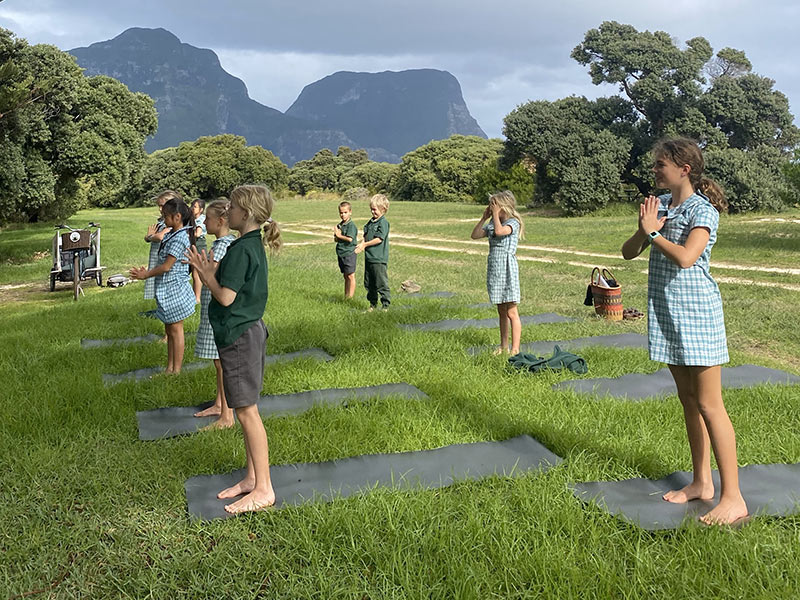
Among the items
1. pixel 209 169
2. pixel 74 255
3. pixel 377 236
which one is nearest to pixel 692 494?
pixel 377 236

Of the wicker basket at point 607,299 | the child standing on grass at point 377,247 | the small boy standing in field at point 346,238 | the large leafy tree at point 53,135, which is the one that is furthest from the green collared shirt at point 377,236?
the large leafy tree at point 53,135

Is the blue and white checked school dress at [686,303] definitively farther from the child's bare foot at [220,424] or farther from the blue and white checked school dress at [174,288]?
the blue and white checked school dress at [174,288]

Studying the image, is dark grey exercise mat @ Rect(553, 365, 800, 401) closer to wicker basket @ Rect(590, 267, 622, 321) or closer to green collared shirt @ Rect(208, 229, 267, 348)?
wicker basket @ Rect(590, 267, 622, 321)

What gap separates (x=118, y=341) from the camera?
6.41m

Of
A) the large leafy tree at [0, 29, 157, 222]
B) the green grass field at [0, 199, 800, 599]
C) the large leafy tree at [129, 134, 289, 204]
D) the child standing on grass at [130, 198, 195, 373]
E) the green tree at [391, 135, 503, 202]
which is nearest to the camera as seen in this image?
the green grass field at [0, 199, 800, 599]

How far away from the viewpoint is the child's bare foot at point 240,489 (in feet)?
9.73

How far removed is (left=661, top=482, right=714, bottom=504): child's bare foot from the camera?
280 centimetres

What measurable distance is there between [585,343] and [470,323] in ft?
4.64

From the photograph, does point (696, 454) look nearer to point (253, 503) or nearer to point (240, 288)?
point (253, 503)

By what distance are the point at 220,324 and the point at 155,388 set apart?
2.12 m

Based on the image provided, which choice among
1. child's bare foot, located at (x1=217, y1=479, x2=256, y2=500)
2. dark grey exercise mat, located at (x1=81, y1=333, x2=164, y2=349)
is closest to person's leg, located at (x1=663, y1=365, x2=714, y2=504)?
child's bare foot, located at (x1=217, y1=479, x2=256, y2=500)

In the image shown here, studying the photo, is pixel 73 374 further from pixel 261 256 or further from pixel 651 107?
pixel 651 107

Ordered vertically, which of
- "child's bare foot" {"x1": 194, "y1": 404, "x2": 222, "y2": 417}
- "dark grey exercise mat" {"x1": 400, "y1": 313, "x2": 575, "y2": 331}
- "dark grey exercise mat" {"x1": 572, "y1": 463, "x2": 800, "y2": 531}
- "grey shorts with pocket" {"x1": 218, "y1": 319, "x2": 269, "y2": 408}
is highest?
"grey shorts with pocket" {"x1": 218, "y1": 319, "x2": 269, "y2": 408}

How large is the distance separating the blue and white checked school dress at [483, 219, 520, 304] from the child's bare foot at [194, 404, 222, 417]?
2410mm
